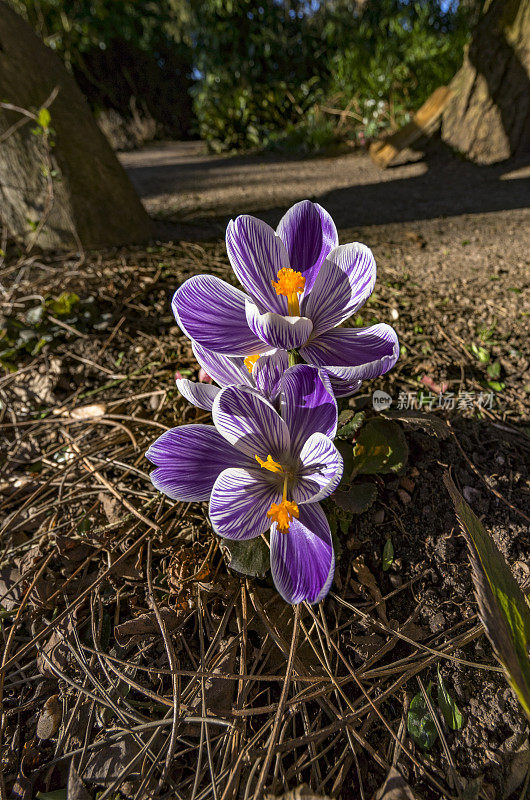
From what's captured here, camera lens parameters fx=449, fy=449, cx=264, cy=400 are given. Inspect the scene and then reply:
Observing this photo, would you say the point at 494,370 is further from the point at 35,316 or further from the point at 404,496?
the point at 35,316

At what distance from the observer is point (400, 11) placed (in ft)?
21.8

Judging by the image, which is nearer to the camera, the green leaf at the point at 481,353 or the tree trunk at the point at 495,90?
the green leaf at the point at 481,353

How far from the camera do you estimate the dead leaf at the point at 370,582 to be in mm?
967

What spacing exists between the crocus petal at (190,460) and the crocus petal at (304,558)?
16cm

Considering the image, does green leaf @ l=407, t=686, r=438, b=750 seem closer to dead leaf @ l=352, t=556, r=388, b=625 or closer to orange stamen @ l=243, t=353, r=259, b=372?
dead leaf @ l=352, t=556, r=388, b=625

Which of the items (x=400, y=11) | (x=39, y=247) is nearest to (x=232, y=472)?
(x=39, y=247)

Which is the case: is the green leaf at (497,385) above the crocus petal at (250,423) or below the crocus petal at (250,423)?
below

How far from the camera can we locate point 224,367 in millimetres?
870

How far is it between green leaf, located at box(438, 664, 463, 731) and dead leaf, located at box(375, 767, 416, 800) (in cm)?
13

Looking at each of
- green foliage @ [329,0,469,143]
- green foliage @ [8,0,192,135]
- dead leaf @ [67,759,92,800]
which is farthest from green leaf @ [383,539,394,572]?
green foliage @ [8,0,192,135]

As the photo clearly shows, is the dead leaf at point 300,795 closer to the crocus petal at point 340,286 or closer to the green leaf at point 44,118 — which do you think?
the crocus petal at point 340,286

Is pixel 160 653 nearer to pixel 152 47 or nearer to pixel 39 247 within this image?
pixel 39 247

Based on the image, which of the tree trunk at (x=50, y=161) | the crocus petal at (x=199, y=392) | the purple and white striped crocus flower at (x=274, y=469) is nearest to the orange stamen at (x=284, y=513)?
the purple and white striped crocus flower at (x=274, y=469)

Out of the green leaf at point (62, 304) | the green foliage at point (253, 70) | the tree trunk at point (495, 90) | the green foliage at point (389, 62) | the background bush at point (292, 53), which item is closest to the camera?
the green leaf at point (62, 304)
